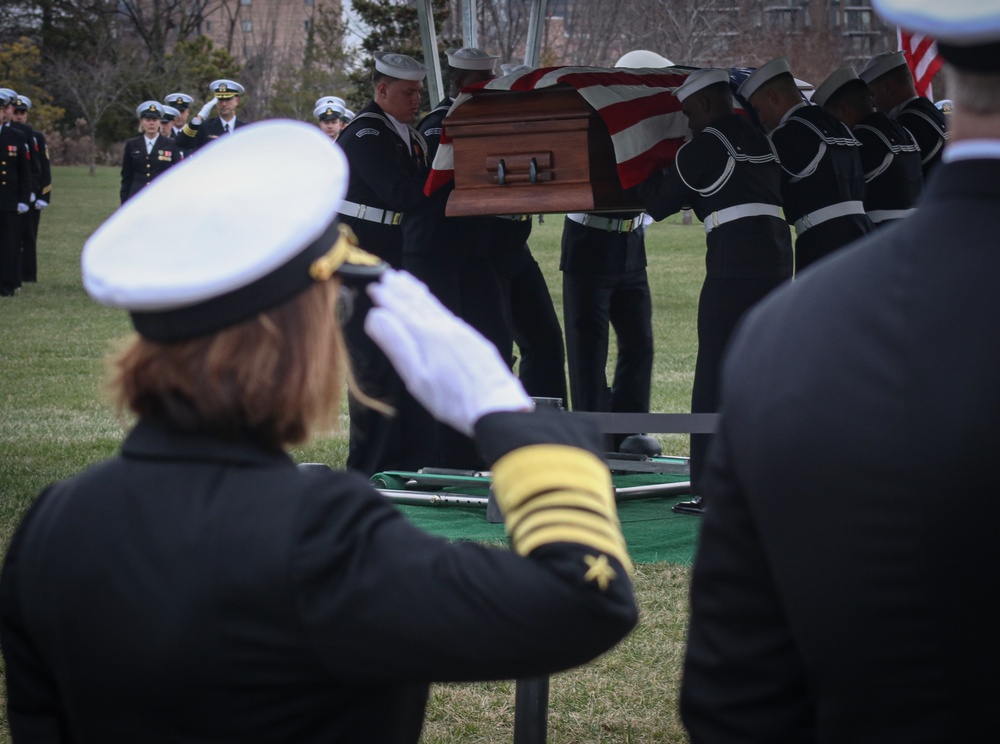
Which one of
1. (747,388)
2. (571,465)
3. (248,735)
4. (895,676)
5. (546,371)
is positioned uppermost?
(747,388)

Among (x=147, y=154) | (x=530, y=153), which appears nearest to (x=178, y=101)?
(x=147, y=154)

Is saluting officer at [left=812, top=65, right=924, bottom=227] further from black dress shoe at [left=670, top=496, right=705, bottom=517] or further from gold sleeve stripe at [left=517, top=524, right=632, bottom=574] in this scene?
gold sleeve stripe at [left=517, top=524, right=632, bottom=574]

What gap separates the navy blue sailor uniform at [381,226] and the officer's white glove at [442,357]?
3.94 m

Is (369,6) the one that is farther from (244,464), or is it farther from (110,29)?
(110,29)

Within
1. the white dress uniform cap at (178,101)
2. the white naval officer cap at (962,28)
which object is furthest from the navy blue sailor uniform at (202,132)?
the white naval officer cap at (962,28)

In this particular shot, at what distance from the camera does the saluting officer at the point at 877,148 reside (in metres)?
5.84

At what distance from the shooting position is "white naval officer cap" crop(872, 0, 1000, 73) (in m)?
1.07

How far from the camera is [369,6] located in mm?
13508

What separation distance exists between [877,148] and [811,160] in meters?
0.76

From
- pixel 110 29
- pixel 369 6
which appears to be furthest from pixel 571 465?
pixel 110 29

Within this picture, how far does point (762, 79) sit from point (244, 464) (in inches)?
177

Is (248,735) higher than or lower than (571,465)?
lower

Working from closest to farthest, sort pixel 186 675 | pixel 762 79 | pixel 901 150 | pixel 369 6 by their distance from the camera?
1. pixel 186 675
2. pixel 762 79
3. pixel 901 150
4. pixel 369 6

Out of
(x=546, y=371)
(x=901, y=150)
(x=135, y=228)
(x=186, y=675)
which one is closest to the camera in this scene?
(x=186, y=675)
